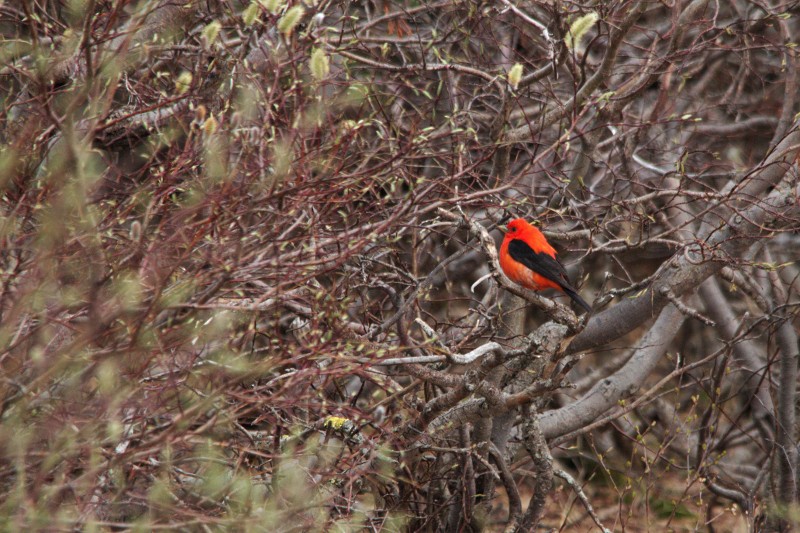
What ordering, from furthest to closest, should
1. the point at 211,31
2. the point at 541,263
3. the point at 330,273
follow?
the point at 541,263 → the point at 330,273 → the point at 211,31

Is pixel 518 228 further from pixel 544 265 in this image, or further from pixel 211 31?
pixel 211 31

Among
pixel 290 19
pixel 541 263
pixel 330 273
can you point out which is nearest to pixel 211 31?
pixel 290 19

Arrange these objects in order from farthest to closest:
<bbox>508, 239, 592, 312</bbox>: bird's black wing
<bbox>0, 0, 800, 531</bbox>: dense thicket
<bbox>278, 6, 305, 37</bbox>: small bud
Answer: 1. <bbox>508, 239, 592, 312</bbox>: bird's black wing
2. <bbox>278, 6, 305, 37</bbox>: small bud
3. <bbox>0, 0, 800, 531</bbox>: dense thicket

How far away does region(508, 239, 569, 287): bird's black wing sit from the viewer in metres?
6.40

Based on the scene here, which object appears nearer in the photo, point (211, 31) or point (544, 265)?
point (211, 31)

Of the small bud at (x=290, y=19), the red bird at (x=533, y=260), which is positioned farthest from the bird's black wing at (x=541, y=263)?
the small bud at (x=290, y=19)

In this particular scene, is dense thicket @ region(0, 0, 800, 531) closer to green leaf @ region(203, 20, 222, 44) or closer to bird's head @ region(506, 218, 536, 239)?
green leaf @ region(203, 20, 222, 44)

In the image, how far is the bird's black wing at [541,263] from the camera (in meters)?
6.40

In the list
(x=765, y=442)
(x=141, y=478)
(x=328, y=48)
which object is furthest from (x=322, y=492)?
(x=765, y=442)

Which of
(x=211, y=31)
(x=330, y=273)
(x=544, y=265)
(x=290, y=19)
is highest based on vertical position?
(x=290, y=19)

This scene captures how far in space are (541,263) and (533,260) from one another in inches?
2.4

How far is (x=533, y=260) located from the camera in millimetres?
6453

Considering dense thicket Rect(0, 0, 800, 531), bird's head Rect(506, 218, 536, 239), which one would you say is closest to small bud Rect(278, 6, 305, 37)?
dense thicket Rect(0, 0, 800, 531)

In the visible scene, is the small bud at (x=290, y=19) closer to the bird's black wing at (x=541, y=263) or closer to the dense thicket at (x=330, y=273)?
the dense thicket at (x=330, y=273)
